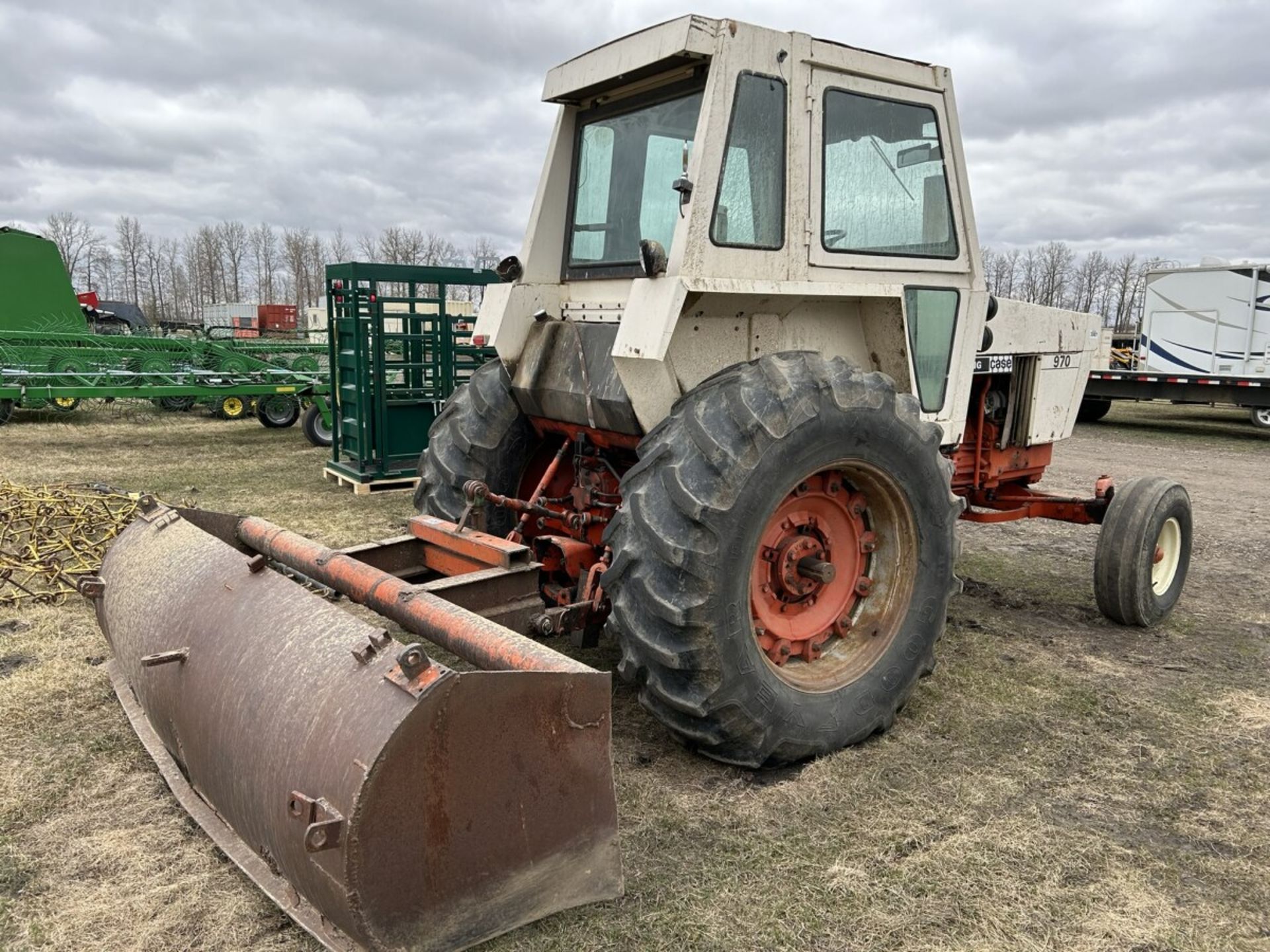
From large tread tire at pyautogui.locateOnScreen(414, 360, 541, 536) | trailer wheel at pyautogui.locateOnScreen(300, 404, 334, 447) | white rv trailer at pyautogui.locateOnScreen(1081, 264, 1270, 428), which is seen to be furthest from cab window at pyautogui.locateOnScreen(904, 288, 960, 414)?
white rv trailer at pyautogui.locateOnScreen(1081, 264, 1270, 428)

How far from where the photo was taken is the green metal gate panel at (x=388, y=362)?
27.0 ft

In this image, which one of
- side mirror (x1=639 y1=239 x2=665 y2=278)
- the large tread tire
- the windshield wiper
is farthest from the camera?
the large tread tire

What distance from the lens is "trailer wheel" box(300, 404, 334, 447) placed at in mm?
11172

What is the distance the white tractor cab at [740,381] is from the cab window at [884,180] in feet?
0.04

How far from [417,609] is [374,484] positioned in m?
5.98

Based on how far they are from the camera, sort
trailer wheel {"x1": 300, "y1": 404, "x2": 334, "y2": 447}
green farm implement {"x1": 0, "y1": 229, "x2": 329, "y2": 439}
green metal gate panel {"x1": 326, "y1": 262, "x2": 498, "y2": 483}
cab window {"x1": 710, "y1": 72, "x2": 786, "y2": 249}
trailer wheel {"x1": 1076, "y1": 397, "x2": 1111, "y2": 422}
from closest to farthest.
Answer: cab window {"x1": 710, "y1": 72, "x2": 786, "y2": 249} → green metal gate panel {"x1": 326, "y1": 262, "x2": 498, "y2": 483} → green farm implement {"x1": 0, "y1": 229, "x2": 329, "y2": 439} → trailer wheel {"x1": 300, "y1": 404, "x2": 334, "y2": 447} → trailer wheel {"x1": 1076, "y1": 397, "x2": 1111, "y2": 422}

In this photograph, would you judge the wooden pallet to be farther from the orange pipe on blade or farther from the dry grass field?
the orange pipe on blade

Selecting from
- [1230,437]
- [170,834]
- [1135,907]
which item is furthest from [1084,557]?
[1230,437]

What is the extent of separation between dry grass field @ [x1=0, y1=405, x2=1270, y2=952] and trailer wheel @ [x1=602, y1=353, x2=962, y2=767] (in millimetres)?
257

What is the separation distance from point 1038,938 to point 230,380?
11424 millimetres

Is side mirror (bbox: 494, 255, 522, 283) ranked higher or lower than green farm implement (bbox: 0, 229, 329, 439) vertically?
higher

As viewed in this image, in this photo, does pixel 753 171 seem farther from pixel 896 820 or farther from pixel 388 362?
pixel 388 362

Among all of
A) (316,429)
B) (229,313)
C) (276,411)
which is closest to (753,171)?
(316,429)

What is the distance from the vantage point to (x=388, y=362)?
8.55 metres
